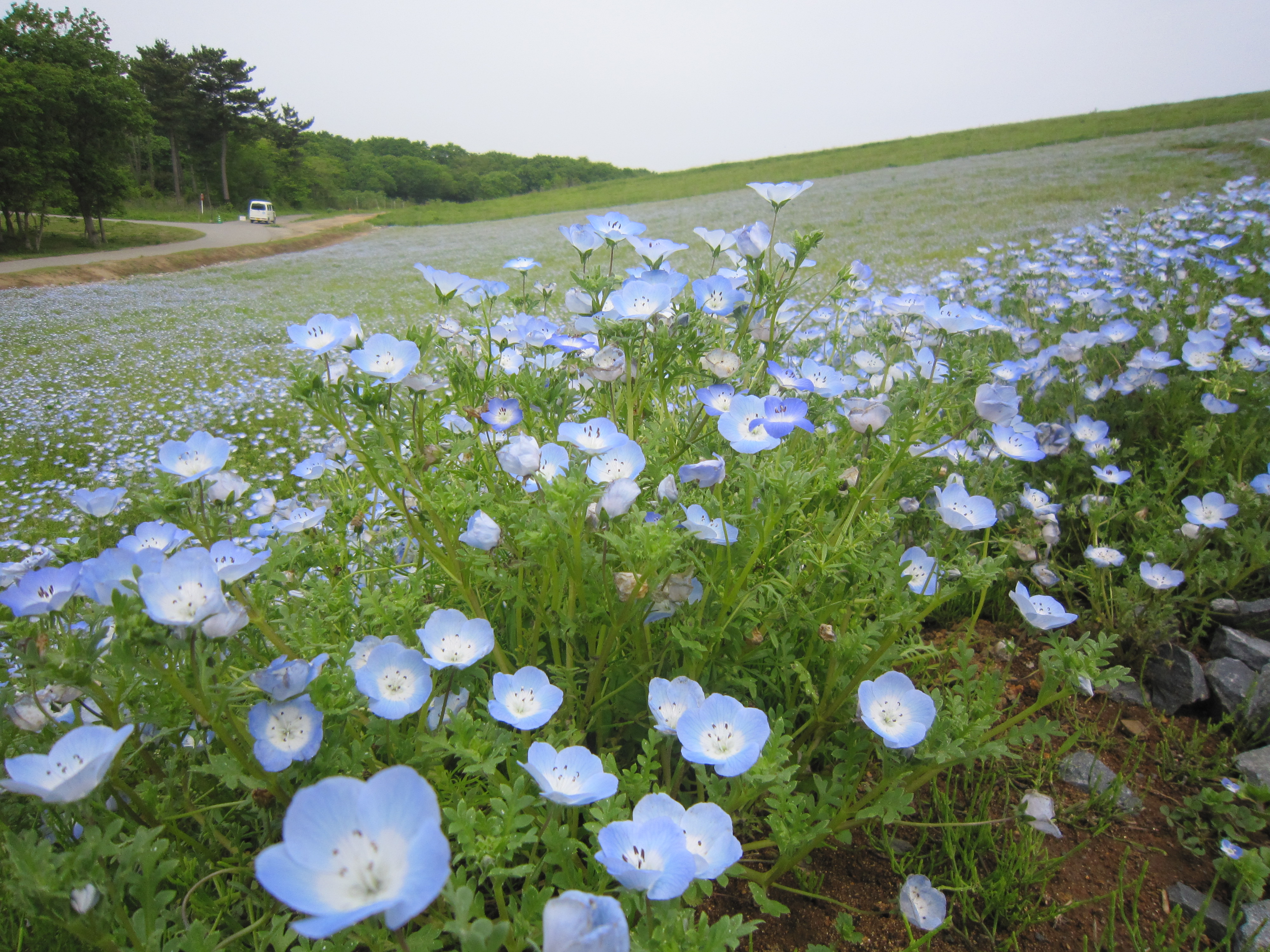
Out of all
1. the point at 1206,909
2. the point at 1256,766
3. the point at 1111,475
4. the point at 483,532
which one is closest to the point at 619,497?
the point at 483,532

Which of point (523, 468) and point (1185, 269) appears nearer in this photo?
point (523, 468)

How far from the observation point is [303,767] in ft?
3.57

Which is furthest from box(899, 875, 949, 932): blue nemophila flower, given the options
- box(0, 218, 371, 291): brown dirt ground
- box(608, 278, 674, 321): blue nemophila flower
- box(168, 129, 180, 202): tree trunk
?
box(168, 129, 180, 202): tree trunk

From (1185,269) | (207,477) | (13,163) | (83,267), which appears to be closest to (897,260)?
(1185,269)

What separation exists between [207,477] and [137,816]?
2.19ft

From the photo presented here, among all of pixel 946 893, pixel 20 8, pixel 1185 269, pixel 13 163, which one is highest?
pixel 20 8

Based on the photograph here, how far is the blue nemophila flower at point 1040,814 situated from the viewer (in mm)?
1451

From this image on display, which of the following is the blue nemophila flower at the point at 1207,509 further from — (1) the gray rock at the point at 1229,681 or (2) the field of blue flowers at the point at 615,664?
(1) the gray rock at the point at 1229,681

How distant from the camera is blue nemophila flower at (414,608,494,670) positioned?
1163 millimetres

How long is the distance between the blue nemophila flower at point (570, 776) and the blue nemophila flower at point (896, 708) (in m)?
0.53

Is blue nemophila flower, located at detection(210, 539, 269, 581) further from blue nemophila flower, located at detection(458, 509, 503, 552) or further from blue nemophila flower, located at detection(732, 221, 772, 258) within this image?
blue nemophila flower, located at detection(732, 221, 772, 258)

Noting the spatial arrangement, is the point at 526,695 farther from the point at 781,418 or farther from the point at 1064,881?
the point at 1064,881

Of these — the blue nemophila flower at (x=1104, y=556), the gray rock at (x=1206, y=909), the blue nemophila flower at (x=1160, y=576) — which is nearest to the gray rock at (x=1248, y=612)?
the blue nemophila flower at (x=1160, y=576)

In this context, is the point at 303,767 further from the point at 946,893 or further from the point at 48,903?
the point at 946,893
